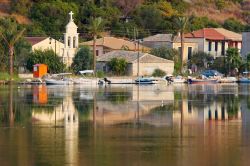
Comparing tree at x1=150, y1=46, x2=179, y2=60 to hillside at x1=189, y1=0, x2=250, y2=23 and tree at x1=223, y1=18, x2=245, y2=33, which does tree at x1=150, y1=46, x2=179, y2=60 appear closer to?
tree at x1=223, y1=18, x2=245, y2=33

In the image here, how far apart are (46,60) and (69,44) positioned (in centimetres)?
711

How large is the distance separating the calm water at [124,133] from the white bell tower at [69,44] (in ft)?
150

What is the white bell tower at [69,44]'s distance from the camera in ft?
320

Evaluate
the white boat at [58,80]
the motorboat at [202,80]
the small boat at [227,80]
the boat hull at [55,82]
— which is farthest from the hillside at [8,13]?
the boat hull at [55,82]

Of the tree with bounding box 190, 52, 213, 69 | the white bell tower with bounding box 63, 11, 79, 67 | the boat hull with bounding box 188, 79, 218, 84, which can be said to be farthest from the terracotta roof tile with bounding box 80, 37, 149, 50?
the boat hull with bounding box 188, 79, 218, 84

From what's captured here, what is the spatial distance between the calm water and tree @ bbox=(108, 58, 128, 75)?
43.4m

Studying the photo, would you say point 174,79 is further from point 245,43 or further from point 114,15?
point 114,15

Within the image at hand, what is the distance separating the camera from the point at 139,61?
95.7m

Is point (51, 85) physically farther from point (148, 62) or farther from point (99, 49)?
point (99, 49)

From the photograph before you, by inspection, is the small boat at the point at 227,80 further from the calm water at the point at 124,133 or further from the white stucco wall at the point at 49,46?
the calm water at the point at 124,133

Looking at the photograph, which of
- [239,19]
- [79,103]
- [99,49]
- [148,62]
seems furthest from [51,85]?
[239,19]

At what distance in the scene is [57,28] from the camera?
11881 cm

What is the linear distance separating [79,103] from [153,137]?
2041 centimetres

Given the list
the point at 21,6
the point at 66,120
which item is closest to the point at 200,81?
the point at 21,6
